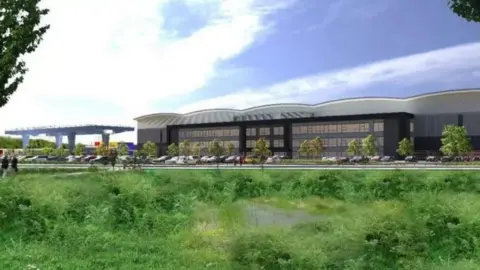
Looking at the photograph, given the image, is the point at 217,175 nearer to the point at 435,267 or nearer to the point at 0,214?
the point at 0,214

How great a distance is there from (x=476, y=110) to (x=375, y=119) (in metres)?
19.1

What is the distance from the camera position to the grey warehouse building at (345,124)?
318ft

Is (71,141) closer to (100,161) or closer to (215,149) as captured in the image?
(215,149)

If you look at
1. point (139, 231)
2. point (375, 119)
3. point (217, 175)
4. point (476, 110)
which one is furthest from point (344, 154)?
point (139, 231)

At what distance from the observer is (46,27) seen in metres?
22.6

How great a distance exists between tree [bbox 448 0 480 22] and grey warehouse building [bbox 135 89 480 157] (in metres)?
87.6

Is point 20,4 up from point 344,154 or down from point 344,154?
up

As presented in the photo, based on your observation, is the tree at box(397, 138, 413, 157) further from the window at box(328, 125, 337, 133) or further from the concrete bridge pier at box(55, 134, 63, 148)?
the concrete bridge pier at box(55, 134, 63, 148)

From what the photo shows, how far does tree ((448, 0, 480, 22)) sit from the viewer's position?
9.63 m

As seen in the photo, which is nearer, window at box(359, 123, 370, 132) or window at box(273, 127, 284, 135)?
window at box(359, 123, 370, 132)

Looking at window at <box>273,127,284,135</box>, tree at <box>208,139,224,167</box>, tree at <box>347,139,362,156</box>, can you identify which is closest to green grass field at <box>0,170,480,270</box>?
tree at <box>347,139,362,156</box>

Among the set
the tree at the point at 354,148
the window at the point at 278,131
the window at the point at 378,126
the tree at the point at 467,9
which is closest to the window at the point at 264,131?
the window at the point at 278,131

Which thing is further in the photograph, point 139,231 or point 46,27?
point 46,27

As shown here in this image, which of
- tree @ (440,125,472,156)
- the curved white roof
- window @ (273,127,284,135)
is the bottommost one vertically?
tree @ (440,125,472,156)
